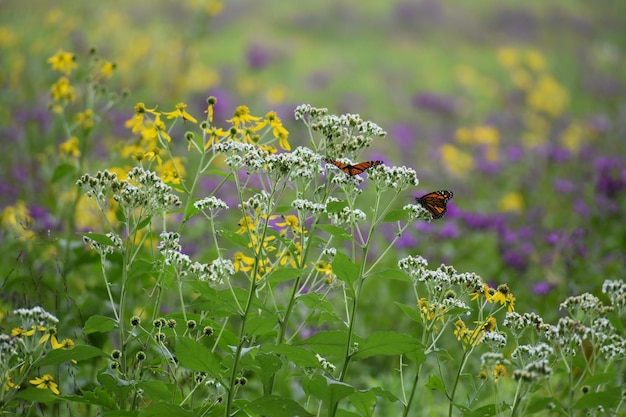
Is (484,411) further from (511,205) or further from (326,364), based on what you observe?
(511,205)

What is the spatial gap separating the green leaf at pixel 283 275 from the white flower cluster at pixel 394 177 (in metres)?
0.34

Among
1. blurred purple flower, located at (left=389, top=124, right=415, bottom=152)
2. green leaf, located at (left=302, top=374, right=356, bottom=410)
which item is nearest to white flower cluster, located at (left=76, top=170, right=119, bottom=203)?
green leaf, located at (left=302, top=374, right=356, bottom=410)

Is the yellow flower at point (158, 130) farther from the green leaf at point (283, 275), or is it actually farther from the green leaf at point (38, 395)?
the green leaf at point (38, 395)

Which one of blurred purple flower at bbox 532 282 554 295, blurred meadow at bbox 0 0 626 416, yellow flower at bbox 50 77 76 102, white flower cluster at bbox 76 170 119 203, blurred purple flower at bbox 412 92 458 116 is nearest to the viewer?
white flower cluster at bbox 76 170 119 203

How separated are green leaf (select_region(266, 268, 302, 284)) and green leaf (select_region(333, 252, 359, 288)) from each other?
0.10 metres

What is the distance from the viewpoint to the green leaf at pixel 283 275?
1558mm

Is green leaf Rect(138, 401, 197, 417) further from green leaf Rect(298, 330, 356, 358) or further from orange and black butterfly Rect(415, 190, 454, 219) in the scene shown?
orange and black butterfly Rect(415, 190, 454, 219)

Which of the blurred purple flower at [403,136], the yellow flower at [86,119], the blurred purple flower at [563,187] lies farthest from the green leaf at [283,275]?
the blurred purple flower at [403,136]

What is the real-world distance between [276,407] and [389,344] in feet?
0.90

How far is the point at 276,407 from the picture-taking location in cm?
159

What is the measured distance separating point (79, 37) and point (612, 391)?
7.25 m

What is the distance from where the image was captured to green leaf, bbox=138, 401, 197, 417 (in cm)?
156

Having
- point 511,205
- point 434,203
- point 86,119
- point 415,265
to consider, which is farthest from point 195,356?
point 511,205

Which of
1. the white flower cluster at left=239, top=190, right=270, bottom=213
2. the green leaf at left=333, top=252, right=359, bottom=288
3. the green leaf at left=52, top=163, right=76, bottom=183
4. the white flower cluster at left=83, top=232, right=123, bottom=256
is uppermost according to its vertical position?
the green leaf at left=52, top=163, right=76, bottom=183
